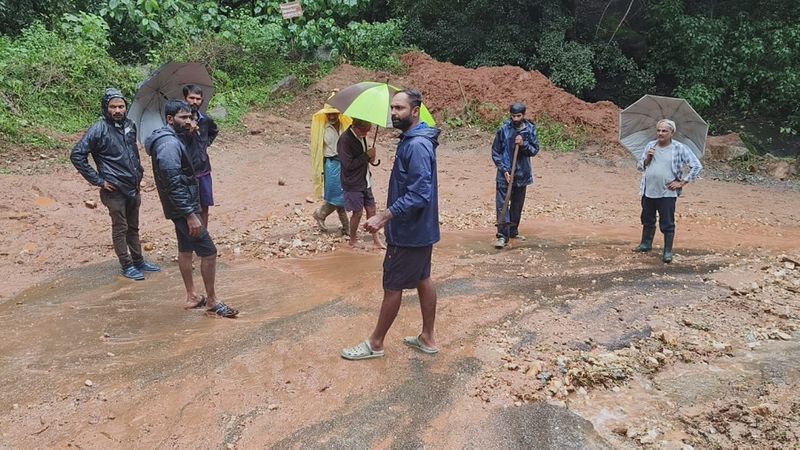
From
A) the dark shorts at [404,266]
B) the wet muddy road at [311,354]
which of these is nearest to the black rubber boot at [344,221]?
the wet muddy road at [311,354]

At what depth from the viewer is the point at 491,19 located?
53.9ft

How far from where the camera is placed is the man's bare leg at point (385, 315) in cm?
373

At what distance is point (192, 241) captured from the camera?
4430mm

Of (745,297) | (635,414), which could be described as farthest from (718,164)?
(635,414)

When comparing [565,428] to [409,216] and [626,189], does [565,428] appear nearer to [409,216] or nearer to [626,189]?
[409,216]

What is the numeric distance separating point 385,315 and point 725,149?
Answer: 441 inches

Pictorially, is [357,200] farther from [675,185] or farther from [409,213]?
[675,185]

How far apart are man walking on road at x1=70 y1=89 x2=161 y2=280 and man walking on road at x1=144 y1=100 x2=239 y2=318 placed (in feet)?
3.21

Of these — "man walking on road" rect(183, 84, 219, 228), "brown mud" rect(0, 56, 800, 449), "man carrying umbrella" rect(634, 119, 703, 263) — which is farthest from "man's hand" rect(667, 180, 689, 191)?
"man walking on road" rect(183, 84, 219, 228)

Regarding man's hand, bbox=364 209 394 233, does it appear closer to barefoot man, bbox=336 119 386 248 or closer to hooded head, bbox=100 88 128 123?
barefoot man, bbox=336 119 386 248

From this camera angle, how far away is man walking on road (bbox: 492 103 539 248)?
254 inches

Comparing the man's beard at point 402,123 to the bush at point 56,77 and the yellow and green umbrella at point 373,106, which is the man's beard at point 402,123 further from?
the bush at point 56,77

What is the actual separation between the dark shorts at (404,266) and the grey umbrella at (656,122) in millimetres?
3690

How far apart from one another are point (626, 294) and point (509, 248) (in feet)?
5.53
